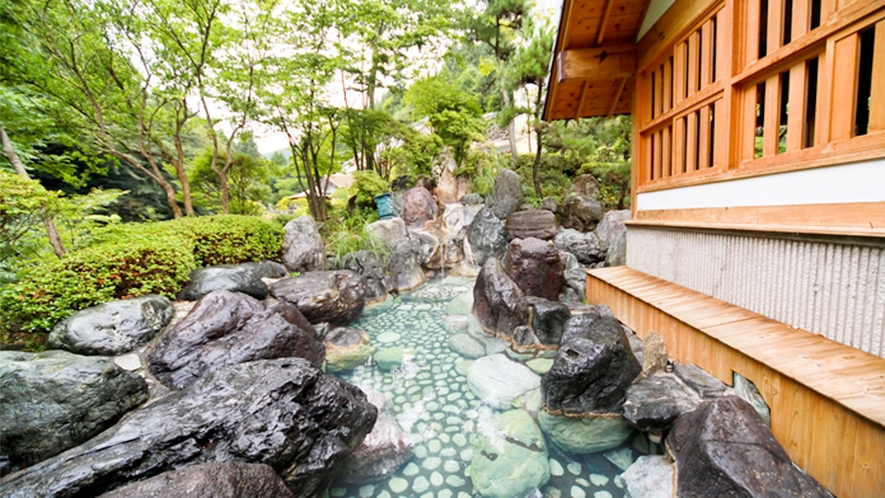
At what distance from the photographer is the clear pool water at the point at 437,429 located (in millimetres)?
2580

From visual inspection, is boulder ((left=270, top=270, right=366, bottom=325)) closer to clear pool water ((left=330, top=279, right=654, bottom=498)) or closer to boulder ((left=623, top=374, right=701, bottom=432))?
clear pool water ((left=330, top=279, right=654, bottom=498))

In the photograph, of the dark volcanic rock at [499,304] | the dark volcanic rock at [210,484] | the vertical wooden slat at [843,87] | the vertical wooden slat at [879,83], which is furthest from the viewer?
the dark volcanic rock at [499,304]

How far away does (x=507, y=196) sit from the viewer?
9.27 m

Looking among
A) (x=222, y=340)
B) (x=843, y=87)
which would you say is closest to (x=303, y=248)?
(x=222, y=340)

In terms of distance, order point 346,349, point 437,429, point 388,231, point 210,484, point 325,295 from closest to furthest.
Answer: point 210,484 < point 437,429 < point 346,349 < point 325,295 < point 388,231

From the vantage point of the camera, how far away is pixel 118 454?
1920 millimetres

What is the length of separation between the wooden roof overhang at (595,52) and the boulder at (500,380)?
4236mm

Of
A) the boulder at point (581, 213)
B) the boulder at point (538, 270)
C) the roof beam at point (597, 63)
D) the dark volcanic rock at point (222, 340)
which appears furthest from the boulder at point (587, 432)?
the boulder at point (581, 213)

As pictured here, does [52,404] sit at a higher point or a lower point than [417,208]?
lower

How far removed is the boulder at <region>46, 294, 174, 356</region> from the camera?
326 centimetres

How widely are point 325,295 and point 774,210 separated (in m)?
5.67

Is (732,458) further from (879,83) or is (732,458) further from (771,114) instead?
(771,114)

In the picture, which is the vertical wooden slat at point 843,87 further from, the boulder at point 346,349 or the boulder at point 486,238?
the boulder at point 486,238

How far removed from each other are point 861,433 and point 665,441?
1.21 m
